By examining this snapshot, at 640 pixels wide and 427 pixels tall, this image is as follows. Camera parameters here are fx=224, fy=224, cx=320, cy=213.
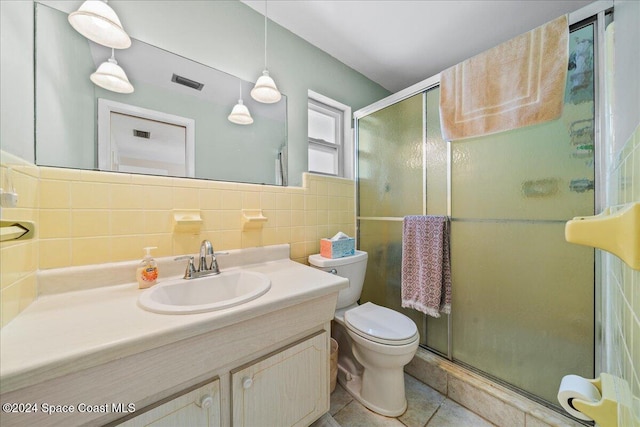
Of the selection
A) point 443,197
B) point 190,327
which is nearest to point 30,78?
point 190,327

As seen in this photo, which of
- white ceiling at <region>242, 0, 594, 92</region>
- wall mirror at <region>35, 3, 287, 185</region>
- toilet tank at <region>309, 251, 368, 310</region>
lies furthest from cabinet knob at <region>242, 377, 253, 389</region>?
white ceiling at <region>242, 0, 594, 92</region>

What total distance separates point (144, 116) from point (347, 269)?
137cm

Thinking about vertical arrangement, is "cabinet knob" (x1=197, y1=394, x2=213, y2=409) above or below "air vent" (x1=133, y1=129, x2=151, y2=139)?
below

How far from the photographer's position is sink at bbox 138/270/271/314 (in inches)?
29.4

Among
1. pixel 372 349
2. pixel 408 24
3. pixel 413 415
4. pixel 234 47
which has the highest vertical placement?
pixel 408 24

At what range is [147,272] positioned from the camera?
0.92 meters

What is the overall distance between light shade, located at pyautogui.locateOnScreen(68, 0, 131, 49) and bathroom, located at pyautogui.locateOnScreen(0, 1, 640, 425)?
0.15 metres

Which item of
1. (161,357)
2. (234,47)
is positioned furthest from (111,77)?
(161,357)

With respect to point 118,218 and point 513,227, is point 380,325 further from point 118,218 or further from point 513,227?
point 118,218

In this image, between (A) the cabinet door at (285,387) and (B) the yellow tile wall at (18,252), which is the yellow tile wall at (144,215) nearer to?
(B) the yellow tile wall at (18,252)

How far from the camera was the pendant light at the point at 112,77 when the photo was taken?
96 cm

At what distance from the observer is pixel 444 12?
148 centimetres

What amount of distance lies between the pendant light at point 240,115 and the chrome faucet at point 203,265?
28.3 inches

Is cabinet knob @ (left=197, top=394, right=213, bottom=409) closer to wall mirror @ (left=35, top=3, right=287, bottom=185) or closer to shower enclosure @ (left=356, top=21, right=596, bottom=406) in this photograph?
wall mirror @ (left=35, top=3, right=287, bottom=185)
